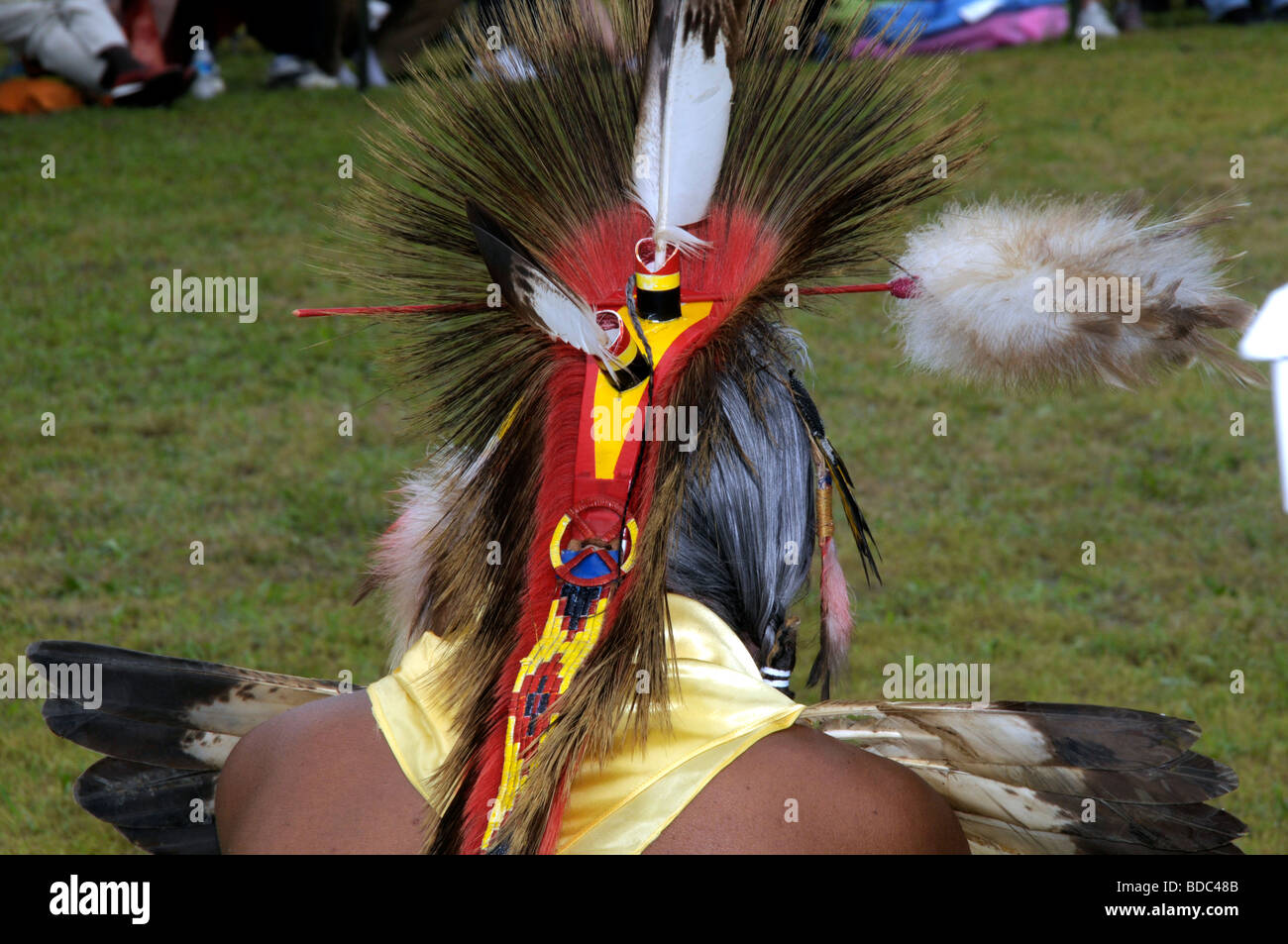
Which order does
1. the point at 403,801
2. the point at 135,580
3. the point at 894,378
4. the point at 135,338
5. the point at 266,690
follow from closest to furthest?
the point at 403,801, the point at 266,690, the point at 135,580, the point at 894,378, the point at 135,338

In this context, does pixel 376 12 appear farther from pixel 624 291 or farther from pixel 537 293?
pixel 537 293

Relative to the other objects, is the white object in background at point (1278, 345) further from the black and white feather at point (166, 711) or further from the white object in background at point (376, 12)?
the white object in background at point (376, 12)

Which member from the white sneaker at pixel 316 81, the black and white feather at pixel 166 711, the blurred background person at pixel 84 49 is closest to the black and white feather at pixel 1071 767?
the black and white feather at pixel 166 711

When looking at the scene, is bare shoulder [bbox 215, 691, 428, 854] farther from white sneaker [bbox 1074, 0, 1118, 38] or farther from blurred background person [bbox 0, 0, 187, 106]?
white sneaker [bbox 1074, 0, 1118, 38]

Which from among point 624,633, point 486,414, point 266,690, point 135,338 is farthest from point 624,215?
point 135,338

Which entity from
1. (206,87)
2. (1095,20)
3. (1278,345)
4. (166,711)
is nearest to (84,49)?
(206,87)

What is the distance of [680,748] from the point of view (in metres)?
1.61

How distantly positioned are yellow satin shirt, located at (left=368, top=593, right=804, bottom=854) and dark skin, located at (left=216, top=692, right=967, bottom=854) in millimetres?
20

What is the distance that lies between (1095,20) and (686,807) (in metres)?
12.8

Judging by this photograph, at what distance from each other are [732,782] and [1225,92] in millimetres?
10591

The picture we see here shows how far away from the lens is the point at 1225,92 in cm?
1064

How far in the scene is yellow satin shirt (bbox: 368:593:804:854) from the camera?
5.17 ft

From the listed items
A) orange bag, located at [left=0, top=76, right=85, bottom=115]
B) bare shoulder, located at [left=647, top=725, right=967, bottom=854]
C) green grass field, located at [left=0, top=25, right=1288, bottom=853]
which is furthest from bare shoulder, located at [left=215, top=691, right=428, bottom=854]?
orange bag, located at [left=0, top=76, right=85, bottom=115]
